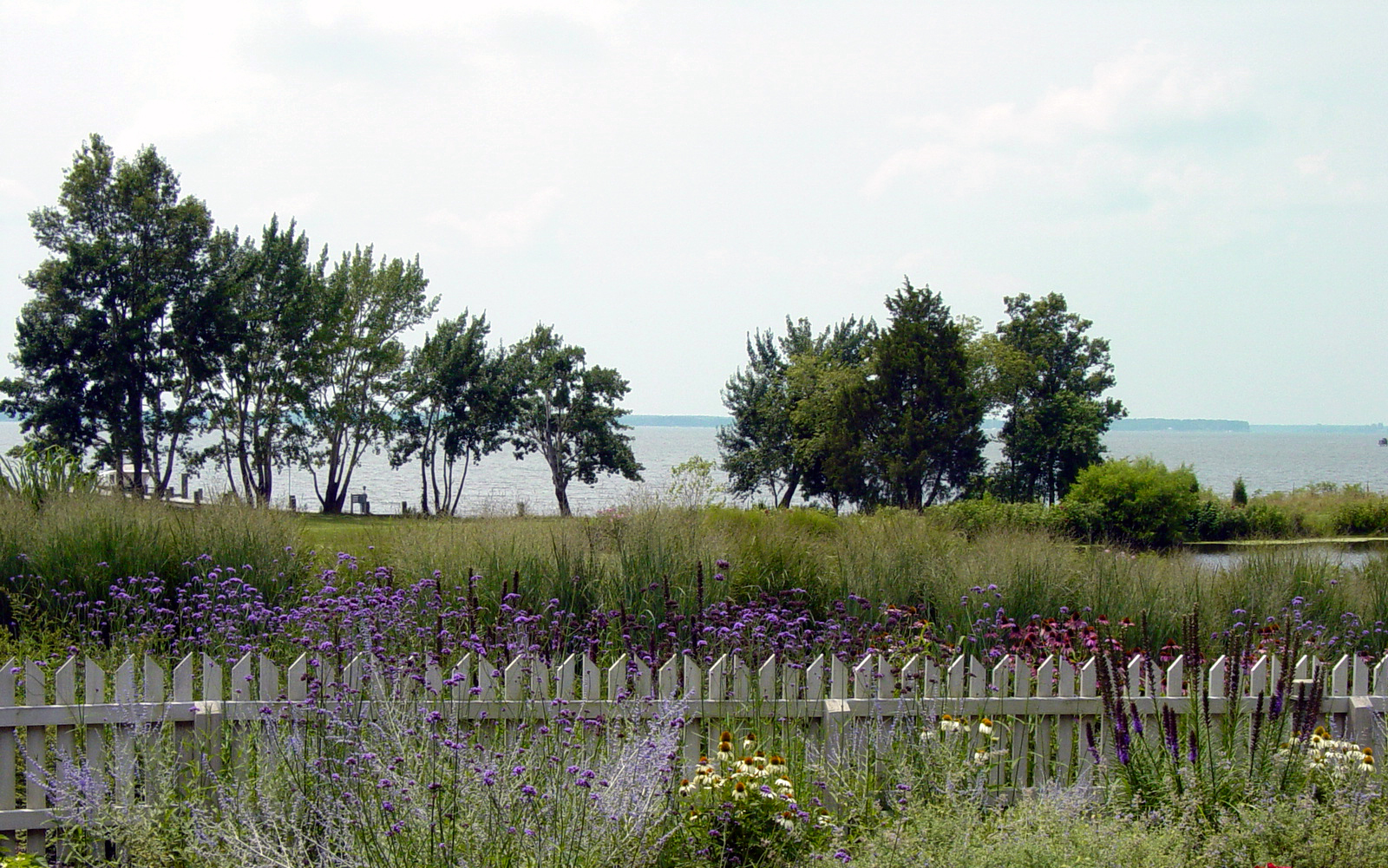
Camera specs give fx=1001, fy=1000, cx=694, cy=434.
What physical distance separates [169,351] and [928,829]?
116 ft

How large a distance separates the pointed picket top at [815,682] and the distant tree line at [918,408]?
27.9 m

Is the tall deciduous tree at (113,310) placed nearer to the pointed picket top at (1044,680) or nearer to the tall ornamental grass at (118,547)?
the tall ornamental grass at (118,547)

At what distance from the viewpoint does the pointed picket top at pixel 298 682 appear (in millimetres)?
3875

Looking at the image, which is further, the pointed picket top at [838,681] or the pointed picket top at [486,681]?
the pointed picket top at [838,681]

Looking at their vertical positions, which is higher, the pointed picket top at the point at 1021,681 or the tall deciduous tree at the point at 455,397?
the tall deciduous tree at the point at 455,397

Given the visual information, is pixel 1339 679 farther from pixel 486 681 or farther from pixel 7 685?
pixel 7 685

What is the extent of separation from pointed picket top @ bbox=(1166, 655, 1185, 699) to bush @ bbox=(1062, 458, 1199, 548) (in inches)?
862

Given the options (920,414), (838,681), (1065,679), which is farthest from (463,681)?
(920,414)

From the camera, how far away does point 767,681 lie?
4.15m

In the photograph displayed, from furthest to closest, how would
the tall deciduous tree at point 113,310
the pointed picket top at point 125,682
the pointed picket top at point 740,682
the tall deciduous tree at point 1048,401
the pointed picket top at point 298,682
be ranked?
1. the tall deciduous tree at point 1048,401
2. the tall deciduous tree at point 113,310
3. the pointed picket top at point 740,682
4. the pointed picket top at point 298,682
5. the pointed picket top at point 125,682

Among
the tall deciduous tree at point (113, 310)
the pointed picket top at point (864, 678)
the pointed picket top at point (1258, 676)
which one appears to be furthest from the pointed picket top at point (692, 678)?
the tall deciduous tree at point (113, 310)

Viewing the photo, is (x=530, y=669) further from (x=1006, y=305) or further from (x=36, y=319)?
(x=1006, y=305)

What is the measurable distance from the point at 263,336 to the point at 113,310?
447 cm

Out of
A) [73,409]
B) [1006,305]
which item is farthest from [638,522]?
[1006,305]
